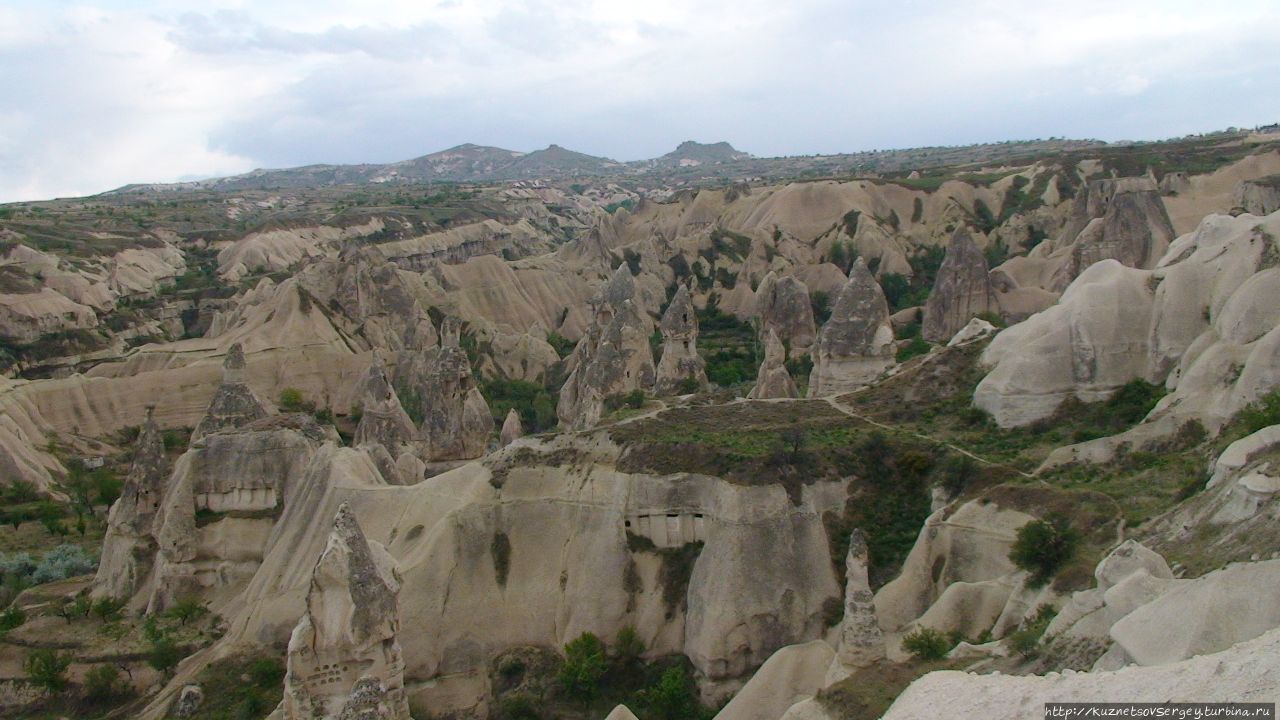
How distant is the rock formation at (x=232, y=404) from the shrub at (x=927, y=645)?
24846mm

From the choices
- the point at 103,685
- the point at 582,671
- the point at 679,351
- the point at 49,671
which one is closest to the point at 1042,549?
the point at 582,671

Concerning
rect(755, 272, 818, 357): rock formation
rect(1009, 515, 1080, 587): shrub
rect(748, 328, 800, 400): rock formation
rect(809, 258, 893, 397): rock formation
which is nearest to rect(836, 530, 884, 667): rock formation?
rect(1009, 515, 1080, 587): shrub

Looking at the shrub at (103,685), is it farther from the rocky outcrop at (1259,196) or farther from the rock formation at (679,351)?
the rocky outcrop at (1259,196)

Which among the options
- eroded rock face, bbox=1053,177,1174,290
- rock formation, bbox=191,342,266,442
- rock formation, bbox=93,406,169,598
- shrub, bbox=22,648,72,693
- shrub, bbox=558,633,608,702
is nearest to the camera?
shrub, bbox=558,633,608,702

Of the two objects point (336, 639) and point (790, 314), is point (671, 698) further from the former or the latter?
point (790, 314)

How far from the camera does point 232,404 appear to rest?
36062 millimetres

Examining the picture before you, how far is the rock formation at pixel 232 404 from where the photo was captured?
3566cm

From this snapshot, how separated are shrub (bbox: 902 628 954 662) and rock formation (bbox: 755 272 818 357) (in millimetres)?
40764

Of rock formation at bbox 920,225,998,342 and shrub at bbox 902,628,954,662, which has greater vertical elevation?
rock formation at bbox 920,225,998,342

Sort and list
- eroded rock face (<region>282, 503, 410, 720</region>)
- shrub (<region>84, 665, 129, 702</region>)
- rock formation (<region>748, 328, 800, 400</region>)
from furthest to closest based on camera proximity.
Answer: rock formation (<region>748, 328, 800, 400</region>), shrub (<region>84, 665, 129, 702</region>), eroded rock face (<region>282, 503, 410, 720</region>)

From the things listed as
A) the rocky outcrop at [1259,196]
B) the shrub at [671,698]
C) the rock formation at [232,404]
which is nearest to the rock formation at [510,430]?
the rock formation at [232,404]

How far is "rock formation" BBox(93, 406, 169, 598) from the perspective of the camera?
31328mm

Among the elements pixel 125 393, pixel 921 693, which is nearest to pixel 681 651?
pixel 921 693

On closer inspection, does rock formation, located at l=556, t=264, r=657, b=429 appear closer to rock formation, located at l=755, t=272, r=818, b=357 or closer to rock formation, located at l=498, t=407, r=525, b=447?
rock formation, located at l=498, t=407, r=525, b=447
